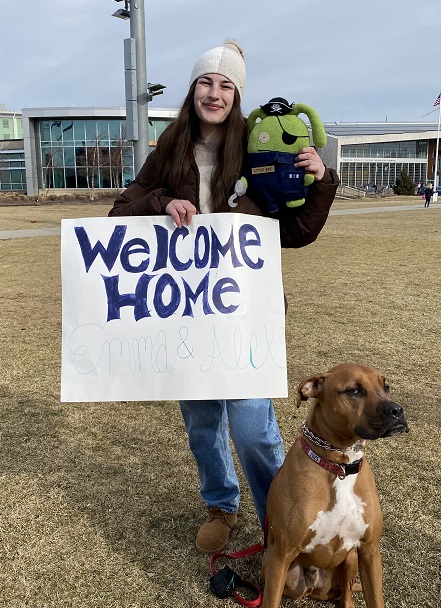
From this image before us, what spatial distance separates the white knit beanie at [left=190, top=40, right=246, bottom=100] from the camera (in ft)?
8.15

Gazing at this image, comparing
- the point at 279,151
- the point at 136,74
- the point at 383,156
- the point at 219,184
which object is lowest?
the point at 219,184

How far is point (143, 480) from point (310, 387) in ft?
5.35

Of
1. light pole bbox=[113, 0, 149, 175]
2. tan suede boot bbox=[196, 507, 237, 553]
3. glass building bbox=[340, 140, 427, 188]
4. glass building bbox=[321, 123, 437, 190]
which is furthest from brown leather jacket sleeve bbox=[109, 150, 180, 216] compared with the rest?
glass building bbox=[340, 140, 427, 188]

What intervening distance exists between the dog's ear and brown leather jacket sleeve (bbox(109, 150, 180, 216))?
1005mm

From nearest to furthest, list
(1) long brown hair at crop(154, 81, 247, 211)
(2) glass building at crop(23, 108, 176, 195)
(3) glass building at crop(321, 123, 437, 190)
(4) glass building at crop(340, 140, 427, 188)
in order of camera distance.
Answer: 1. (1) long brown hair at crop(154, 81, 247, 211)
2. (2) glass building at crop(23, 108, 176, 195)
3. (3) glass building at crop(321, 123, 437, 190)
4. (4) glass building at crop(340, 140, 427, 188)

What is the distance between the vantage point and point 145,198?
2625mm

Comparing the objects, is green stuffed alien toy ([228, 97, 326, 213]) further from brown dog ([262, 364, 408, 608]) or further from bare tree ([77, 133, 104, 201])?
bare tree ([77, 133, 104, 201])

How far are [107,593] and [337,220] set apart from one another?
22137mm

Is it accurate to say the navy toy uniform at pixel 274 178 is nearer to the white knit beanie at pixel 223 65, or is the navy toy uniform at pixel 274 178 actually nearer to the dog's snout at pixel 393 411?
the white knit beanie at pixel 223 65

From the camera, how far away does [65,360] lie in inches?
105

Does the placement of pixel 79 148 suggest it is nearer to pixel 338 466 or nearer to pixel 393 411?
pixel 338 466

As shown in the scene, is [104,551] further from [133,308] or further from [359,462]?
[359,462]

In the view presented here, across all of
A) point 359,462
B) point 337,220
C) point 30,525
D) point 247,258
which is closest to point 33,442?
point 30,525

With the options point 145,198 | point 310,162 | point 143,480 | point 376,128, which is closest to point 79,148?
point 376,128
